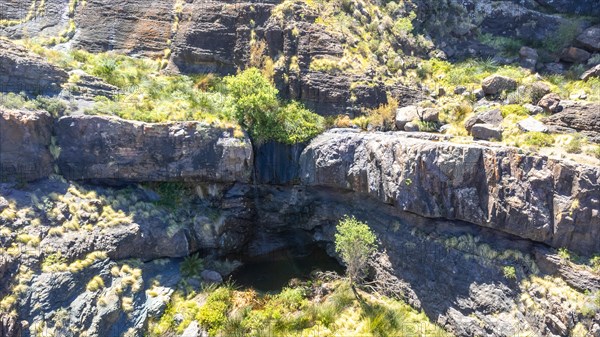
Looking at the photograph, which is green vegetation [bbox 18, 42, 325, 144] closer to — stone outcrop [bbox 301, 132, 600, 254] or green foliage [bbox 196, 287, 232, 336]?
stone outcrop [bbox 301, 132, 600, 254]

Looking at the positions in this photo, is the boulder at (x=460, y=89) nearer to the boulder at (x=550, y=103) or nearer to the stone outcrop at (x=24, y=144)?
the boulder at (x=550, y=103)

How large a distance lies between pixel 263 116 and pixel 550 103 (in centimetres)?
1269

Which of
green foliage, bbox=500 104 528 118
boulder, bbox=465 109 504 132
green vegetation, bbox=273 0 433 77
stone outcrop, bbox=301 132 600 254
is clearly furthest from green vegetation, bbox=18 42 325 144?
green foliage, bbox=500 104 528 118

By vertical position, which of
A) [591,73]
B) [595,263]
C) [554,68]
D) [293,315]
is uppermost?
[554,68]

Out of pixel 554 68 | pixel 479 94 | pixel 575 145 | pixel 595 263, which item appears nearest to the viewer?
pixel 595 263

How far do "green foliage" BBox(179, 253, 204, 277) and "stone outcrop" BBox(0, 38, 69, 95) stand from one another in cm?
957

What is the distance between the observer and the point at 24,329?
11.3 metres

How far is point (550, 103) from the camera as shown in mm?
14508

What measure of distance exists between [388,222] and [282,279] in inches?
229

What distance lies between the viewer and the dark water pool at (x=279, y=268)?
16078 mm

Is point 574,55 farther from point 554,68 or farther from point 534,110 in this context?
point 534,110

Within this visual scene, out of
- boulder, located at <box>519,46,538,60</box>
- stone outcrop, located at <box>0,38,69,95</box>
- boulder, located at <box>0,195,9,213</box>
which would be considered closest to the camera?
boulder, located at <box>0,195,9,213</box>

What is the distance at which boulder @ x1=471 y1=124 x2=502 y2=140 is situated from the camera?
13.7 meters

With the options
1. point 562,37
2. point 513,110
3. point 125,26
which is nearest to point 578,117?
point 513,110
